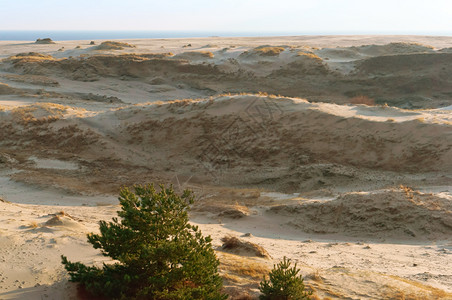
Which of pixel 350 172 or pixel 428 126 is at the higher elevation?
pixel 428 126

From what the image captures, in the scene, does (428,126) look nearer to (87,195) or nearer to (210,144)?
(210,144)

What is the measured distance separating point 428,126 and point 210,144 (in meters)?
6.50

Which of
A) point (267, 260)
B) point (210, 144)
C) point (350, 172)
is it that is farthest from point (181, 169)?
point (267, 260)

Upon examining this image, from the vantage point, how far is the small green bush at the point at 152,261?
5047 millimetres

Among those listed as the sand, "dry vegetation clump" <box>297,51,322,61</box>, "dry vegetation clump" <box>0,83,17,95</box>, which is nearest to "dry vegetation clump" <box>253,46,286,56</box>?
"dry vegetation clump" <box>297,51,322,61</box>

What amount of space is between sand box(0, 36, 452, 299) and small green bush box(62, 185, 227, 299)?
1.62ft

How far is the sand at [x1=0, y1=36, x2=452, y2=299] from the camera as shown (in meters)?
6.64

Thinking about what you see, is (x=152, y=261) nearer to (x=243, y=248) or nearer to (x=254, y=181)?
(x=243, y=248)

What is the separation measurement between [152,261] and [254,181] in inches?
343

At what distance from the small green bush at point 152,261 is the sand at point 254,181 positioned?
494 millimetres

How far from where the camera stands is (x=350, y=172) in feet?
43.5

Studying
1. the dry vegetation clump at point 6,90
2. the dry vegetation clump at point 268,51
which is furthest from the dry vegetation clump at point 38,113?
the dry vegetation clump at point 268,51

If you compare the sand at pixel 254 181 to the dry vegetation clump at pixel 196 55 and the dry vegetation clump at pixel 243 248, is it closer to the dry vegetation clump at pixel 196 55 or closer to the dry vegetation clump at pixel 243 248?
the dry vegetation clump at pixel 243 248

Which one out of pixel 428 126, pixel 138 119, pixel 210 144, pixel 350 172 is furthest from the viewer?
A: pixel 138 119
